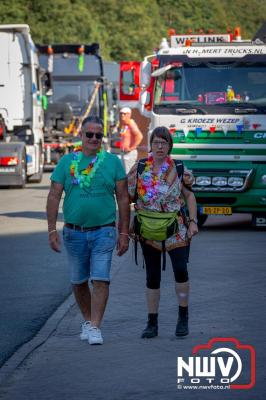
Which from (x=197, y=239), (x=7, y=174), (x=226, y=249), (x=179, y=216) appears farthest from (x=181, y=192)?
(x=7, y=174)

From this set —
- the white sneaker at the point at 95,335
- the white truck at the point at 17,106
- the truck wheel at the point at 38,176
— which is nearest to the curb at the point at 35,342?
the white sneaker at the point at 95,335

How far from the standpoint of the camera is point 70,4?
72.3 meters

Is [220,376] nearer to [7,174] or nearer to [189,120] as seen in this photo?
[189,120]

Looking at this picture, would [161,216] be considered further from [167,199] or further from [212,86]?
[212,86]

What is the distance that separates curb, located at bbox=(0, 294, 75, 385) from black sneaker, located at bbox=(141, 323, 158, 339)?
76 cm

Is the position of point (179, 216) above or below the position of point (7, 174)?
above

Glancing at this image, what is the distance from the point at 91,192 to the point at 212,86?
30.8ft

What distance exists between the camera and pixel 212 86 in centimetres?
1864

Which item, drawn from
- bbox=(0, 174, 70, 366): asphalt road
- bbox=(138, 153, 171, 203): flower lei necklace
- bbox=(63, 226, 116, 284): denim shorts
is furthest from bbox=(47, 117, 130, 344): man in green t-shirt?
bbox=(0, 174, 70, 366): asphalt road

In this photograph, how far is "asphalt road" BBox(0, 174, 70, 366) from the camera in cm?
1047

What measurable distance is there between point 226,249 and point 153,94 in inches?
142

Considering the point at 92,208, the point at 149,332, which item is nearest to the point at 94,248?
the point at 92,208

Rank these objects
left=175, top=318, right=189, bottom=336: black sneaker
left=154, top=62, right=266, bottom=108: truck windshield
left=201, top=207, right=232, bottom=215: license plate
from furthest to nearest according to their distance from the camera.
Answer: left=154, top=62, right=266, bottom=108: truck windshield → left=201, top=207, right=232, bottom=215: license plate → left=175, top=318, right=189, bottom=336: black sneaker

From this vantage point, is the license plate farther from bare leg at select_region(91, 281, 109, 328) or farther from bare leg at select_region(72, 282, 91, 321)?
bare leg at select_region(91, 281, 109, 328)
